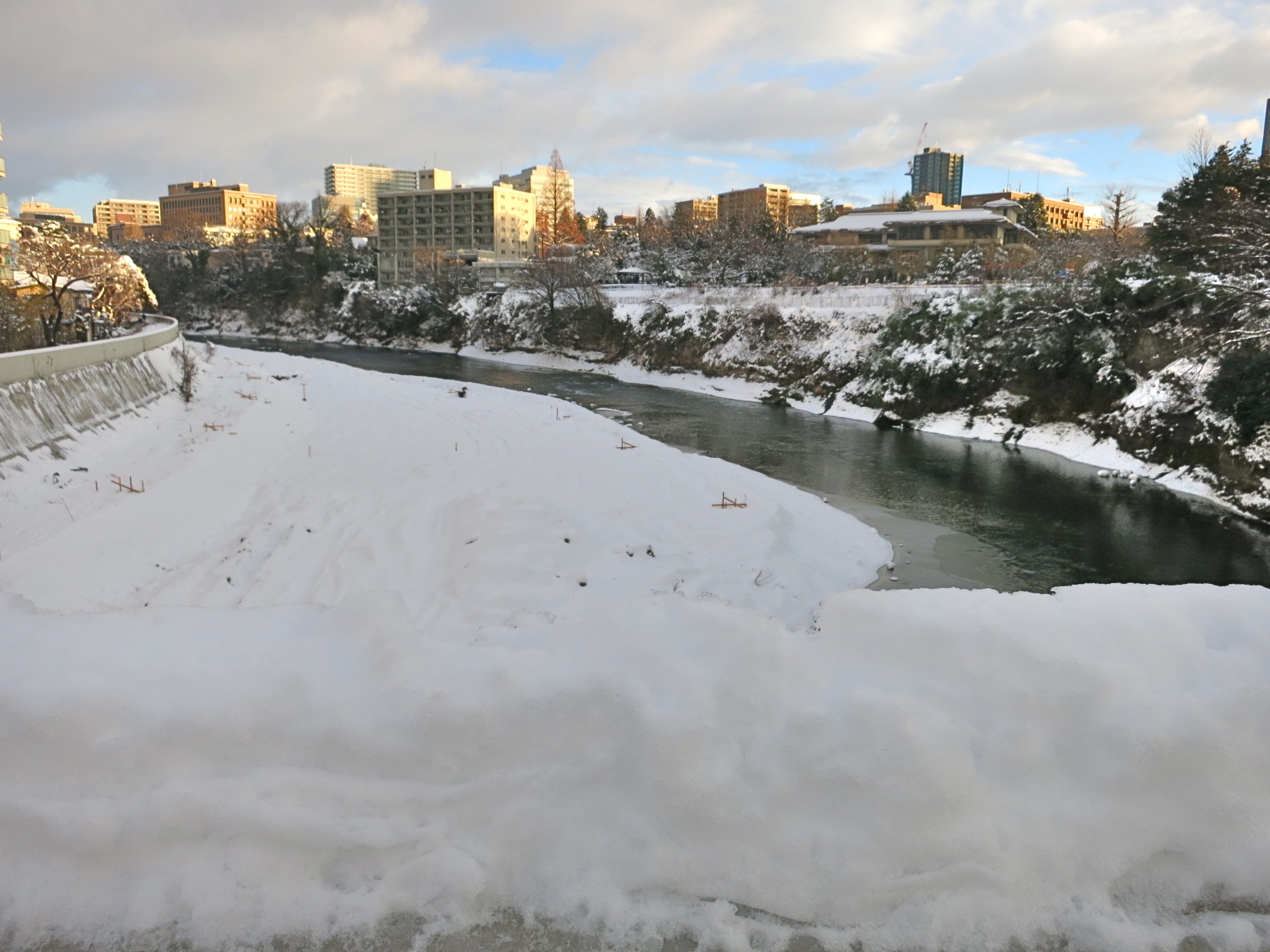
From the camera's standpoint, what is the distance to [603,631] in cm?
354

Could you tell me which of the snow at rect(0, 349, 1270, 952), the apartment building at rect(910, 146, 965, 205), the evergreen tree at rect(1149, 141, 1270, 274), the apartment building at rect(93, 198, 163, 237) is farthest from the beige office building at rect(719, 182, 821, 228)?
the apartment building at rect(93, 198, 163, 237)

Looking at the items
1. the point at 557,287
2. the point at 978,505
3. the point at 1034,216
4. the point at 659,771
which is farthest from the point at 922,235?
the point at 659,771

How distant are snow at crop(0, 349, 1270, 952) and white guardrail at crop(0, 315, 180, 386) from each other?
1320cm

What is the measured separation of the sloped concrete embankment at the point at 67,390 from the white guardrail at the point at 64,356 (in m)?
0.01

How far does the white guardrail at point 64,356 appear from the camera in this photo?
13.5m

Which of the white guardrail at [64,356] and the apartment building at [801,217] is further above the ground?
the apartment building at [801,217]

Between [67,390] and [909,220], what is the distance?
51.8m

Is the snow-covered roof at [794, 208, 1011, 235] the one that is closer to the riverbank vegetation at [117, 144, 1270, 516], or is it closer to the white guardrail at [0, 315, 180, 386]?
the riverbank vegetation at [117, 144, 1270, 516]

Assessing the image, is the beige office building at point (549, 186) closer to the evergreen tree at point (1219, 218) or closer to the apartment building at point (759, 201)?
the apartment building at point (759, 201)

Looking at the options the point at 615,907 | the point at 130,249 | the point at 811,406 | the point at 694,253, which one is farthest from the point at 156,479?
the point at 130,249

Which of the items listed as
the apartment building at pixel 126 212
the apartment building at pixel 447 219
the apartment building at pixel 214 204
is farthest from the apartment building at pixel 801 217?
the apartment building at pixel 126 212

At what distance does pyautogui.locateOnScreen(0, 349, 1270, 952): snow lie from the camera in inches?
97.3

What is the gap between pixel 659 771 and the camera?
9.10 ft

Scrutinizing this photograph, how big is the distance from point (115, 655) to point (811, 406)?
29511 mm
